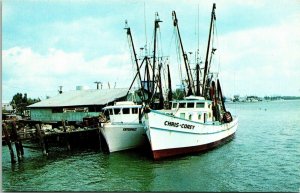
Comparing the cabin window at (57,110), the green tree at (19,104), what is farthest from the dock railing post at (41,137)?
the green tree at (19,104)

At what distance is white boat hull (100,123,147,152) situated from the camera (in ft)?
82.7

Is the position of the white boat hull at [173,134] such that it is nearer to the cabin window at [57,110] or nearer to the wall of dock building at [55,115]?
the wall of dock building at [55,115]

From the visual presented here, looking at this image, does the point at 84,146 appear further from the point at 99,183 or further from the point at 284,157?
the point at 284,157

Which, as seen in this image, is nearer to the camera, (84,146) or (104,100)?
(84,146)

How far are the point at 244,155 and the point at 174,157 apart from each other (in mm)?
5592

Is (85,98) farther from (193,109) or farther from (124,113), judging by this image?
(193,109)

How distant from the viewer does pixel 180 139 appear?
74.9ft

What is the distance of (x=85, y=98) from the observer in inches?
1447

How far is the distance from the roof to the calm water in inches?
296

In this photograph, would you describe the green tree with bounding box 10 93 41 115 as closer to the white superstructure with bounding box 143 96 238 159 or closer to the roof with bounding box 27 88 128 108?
the roof with bounding box 27 88 128 108

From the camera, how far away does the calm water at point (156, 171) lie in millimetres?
17266

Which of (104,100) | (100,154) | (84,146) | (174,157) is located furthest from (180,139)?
(104,100)

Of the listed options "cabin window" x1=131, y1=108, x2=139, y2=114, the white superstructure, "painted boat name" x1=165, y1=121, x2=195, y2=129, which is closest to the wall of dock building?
"cabin window" x1=131, y1=108, x2=139, y2=114

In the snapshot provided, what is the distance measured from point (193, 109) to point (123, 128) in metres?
5.09
